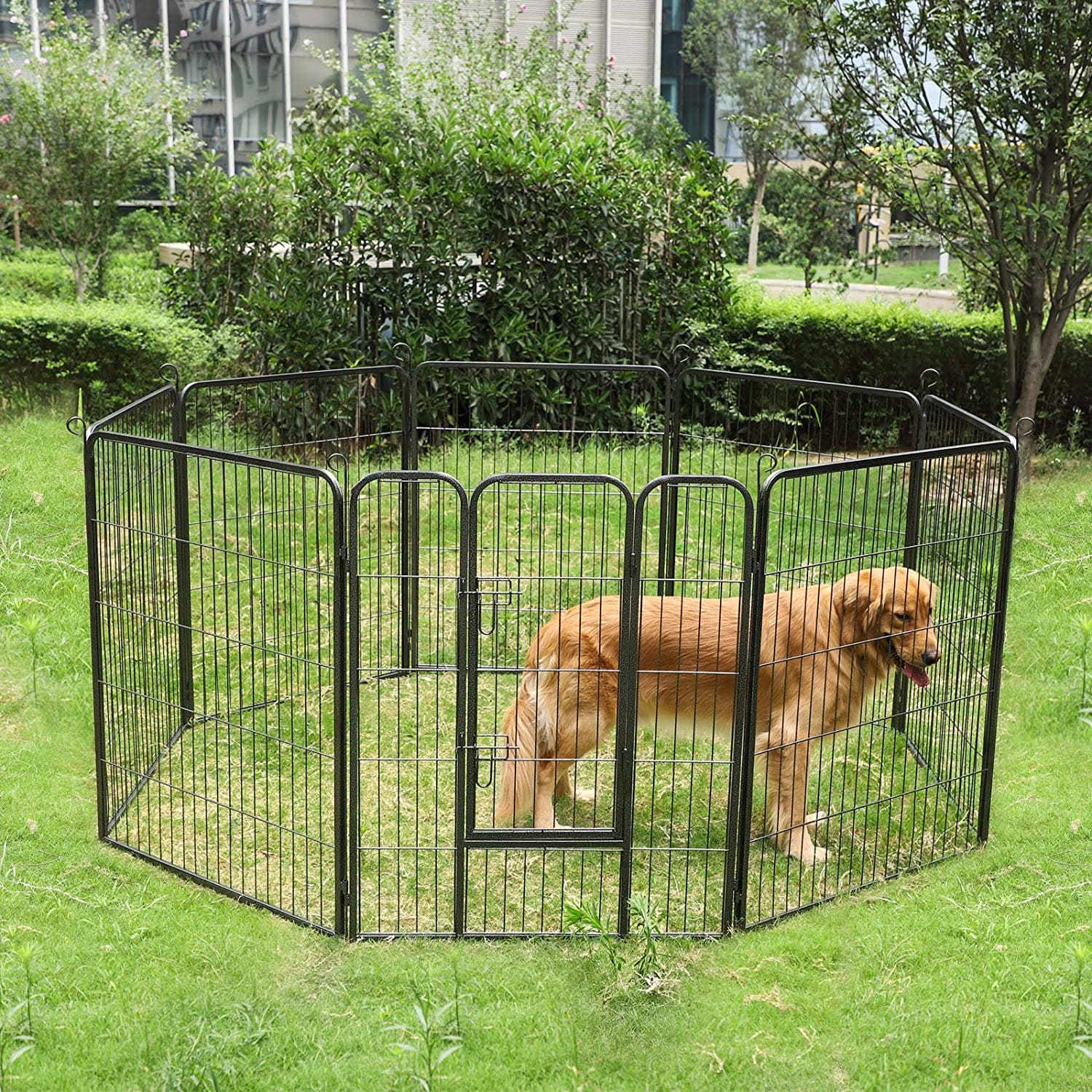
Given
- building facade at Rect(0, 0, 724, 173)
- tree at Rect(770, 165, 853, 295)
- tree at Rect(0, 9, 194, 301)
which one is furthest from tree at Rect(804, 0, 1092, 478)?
building facade at Rect(0, 0, 724, 173)

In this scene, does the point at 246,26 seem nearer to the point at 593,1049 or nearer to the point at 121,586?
the point at 121,586

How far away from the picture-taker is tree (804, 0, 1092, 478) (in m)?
10.1

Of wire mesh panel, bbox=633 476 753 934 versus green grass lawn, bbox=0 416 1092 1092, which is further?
wire mesh panel, bbox=633 476 753 934

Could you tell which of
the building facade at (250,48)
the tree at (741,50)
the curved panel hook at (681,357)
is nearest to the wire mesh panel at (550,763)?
the curved panel hook at (681,357)

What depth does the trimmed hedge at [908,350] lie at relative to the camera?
39.7 ft

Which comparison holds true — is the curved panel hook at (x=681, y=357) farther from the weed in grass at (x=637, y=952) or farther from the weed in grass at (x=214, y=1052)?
the weed in grass at (x=214, y=1052)

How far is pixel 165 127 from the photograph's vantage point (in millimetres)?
17328

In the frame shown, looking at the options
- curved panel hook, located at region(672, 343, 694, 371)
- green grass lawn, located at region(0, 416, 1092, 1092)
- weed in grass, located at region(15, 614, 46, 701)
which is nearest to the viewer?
green grass lawn, located at region(0, 416, 1092, 1092)

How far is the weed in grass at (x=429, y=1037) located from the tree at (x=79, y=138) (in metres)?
12.6

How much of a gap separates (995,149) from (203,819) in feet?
26.6

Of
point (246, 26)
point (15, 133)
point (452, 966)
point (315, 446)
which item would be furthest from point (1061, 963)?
point (246, 26)

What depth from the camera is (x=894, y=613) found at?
5492mm

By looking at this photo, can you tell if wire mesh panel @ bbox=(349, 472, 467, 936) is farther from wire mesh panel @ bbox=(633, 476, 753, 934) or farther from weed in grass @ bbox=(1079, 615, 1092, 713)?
weed in grass @ bbox=(1079, 615, 1092, 713)

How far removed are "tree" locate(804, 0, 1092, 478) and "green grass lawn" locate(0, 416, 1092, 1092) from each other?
18.4 feet
